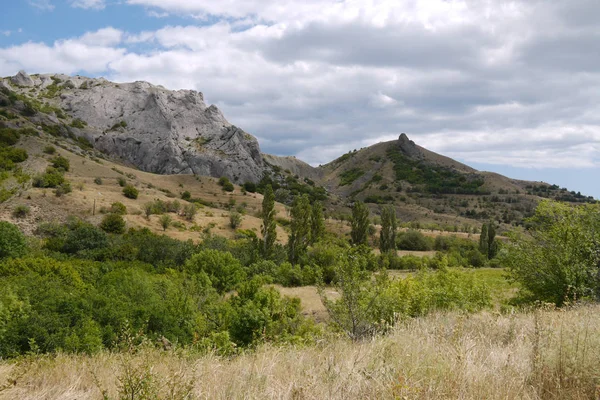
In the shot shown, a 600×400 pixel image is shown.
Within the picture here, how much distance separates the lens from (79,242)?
28.4 meters

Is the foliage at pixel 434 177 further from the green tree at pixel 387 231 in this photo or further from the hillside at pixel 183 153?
the green tree at pixel 387 231

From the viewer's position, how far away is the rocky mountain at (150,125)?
79.8 m

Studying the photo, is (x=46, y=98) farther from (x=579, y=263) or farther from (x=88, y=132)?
(x=579, y=263)

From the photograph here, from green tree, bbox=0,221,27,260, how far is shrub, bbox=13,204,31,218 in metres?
10.6

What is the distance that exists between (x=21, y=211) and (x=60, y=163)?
1700 centimetres

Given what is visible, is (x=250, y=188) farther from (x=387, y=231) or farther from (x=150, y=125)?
(x=387, y=231)

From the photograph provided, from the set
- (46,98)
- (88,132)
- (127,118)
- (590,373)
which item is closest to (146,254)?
(590,373)

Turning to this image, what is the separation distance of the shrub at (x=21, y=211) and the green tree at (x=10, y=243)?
Result: 1063cm

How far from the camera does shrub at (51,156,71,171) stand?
48.0 m

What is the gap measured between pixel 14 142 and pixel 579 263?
60034mm

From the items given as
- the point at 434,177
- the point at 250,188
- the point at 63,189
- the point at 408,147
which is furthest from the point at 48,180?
the point at 408,147

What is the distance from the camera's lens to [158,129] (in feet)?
278

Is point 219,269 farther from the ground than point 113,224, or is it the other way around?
point 113,224

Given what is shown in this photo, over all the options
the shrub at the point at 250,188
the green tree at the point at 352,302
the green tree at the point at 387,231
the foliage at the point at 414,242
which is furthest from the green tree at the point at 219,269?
the shrub at the point at 250,188
